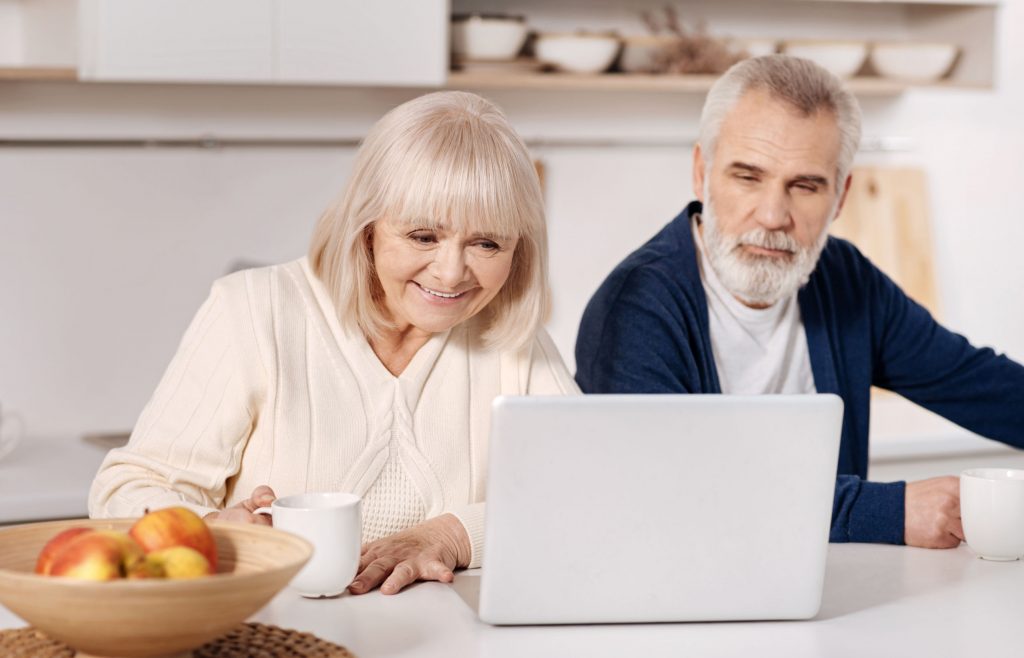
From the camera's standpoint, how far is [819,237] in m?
1.93

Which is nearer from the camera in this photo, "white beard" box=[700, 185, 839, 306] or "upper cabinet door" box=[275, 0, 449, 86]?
"white beard" box=[700, 185, 839, 306]

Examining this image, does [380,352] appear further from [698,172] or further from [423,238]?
[698,172]

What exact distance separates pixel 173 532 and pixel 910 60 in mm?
2498

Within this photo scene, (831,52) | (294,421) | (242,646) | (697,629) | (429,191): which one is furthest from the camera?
(831,52)

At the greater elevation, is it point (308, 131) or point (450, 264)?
point (308, 131)

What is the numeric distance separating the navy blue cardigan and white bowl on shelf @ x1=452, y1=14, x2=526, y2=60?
885mm

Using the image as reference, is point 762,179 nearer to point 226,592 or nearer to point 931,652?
point 931,652

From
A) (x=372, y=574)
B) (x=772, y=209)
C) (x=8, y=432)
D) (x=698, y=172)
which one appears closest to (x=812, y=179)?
(x=772, y=209)

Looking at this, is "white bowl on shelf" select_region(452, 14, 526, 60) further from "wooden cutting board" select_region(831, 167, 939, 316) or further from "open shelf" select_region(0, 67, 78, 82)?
"wooden cutting board" select_region(831, 167, 939, 316)

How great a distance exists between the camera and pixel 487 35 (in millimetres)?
2752

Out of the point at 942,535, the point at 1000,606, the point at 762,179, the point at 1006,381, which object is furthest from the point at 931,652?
the point at 1006,381

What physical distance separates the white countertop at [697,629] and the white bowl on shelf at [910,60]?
1943mm

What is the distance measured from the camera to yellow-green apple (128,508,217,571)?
1.03 m

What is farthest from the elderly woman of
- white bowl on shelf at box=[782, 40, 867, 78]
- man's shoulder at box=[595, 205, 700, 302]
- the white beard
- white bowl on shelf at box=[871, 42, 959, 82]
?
white bowl on shelf at box=[871, 42, 959, 82]
